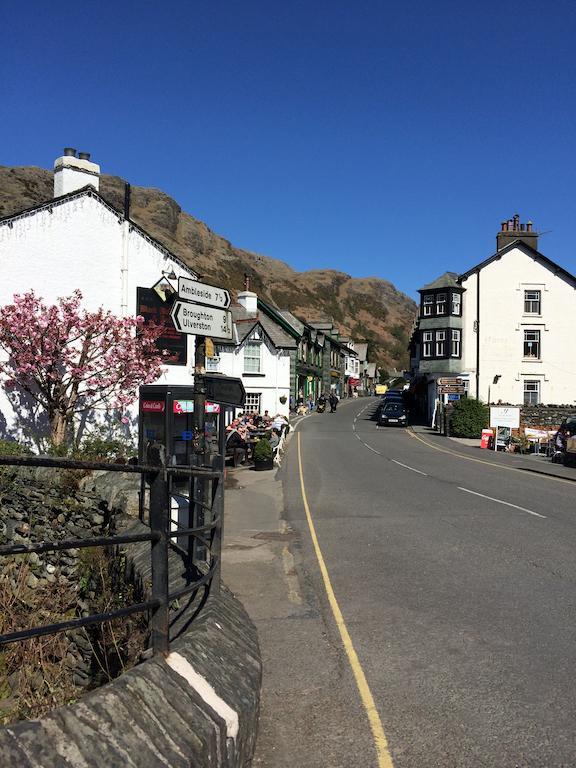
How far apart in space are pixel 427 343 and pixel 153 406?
109 feet

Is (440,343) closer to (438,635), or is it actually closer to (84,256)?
(84,256)

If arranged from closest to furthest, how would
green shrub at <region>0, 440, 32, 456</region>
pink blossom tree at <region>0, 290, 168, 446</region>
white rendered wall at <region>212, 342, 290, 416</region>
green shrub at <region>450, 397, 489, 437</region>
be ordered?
green shrub at <region>0, 440, 32, 456</region> < pink blossom tree at <region>0, 290, 168, 446</region> < green shrub at <region>450, 397, 489, 437</region> < white rendered wall at <region>212, 342, 290, 416</region>

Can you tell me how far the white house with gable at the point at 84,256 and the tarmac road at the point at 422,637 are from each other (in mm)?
10223

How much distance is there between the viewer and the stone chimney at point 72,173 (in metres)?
20.9

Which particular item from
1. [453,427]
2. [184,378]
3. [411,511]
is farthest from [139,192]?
[411,511]

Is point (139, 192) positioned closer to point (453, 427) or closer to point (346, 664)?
point (453, 427)

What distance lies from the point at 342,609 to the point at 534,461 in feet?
69.8

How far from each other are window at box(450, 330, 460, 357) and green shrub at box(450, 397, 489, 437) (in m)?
6.41

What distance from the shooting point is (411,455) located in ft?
87.5

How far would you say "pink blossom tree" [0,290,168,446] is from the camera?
1677cm

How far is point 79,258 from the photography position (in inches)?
789

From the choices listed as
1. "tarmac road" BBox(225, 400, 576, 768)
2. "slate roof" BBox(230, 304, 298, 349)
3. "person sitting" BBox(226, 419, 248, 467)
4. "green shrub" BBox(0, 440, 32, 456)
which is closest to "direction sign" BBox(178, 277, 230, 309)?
"tarmac road" BBox(225, 400, 576, 768)

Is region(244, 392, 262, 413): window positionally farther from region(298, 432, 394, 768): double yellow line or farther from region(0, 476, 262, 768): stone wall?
region(0, 476, 262, 768): stone wall

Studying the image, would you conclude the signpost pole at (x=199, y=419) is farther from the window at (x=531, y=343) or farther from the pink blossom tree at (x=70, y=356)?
the window at (x=531, y=343)
